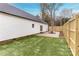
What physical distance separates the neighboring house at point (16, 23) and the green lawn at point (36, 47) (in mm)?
130

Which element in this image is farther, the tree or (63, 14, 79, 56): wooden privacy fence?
the tree

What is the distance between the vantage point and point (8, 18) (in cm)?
273

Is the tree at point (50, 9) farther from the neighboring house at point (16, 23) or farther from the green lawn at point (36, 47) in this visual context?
the green lawn at point (36, 47)

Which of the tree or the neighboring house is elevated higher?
the tree

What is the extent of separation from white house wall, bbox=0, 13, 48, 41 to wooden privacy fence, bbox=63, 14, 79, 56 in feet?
1.28

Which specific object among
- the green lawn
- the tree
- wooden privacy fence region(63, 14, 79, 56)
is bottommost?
the green lawn

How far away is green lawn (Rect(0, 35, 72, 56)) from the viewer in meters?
2.78

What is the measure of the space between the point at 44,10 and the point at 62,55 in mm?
857

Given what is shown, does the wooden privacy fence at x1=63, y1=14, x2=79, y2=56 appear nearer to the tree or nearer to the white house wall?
the tree

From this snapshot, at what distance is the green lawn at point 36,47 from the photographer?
2.78 metres

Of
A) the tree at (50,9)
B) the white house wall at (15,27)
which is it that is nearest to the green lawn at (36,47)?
the white house wall at (15,27)

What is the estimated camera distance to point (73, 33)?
2664 millimetres

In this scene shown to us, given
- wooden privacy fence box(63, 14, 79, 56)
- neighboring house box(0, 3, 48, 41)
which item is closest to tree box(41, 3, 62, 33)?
neighboring house box(0, 3, 48, 41)

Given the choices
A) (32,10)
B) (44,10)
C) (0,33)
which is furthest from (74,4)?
(0,33)
